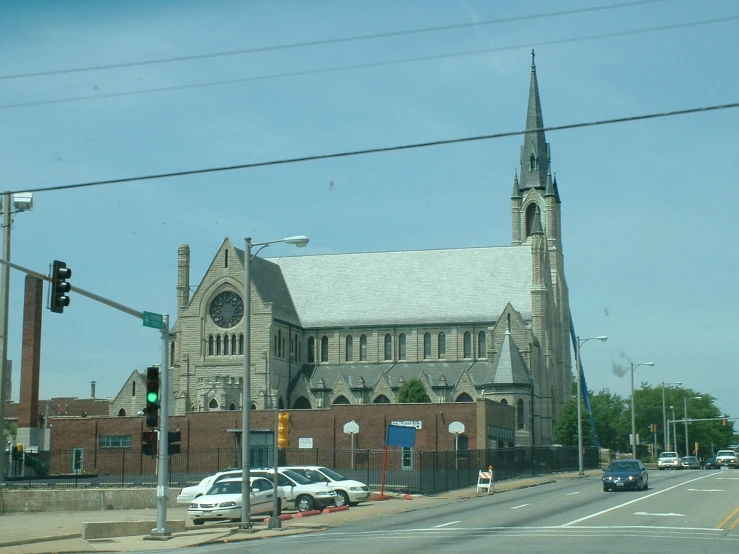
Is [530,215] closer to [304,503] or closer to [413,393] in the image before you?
[413,393]

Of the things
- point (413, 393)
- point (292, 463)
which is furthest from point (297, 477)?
point (413, 393)

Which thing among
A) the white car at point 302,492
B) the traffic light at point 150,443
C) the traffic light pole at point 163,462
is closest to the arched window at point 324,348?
the white car at point 302,492

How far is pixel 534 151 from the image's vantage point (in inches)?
4257

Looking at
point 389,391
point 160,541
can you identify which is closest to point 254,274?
point 389,391

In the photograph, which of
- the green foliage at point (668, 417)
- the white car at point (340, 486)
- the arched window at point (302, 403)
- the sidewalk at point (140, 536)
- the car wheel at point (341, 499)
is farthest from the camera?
the green foliage at point (668, 417)

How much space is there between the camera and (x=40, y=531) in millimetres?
Result: 30047

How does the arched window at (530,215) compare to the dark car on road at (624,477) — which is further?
the arched window at (530,215)

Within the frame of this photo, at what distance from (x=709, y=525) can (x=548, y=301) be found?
64535mm

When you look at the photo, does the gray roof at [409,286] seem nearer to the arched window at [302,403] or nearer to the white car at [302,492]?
the arched window at [302,403]

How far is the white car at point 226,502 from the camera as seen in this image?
31406 mm

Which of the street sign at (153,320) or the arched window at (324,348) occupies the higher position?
the arched window at (324,348)

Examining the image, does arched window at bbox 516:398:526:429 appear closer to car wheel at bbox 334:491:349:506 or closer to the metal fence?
the metal fence

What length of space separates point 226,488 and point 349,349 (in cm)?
5941

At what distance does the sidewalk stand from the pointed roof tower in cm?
6683
